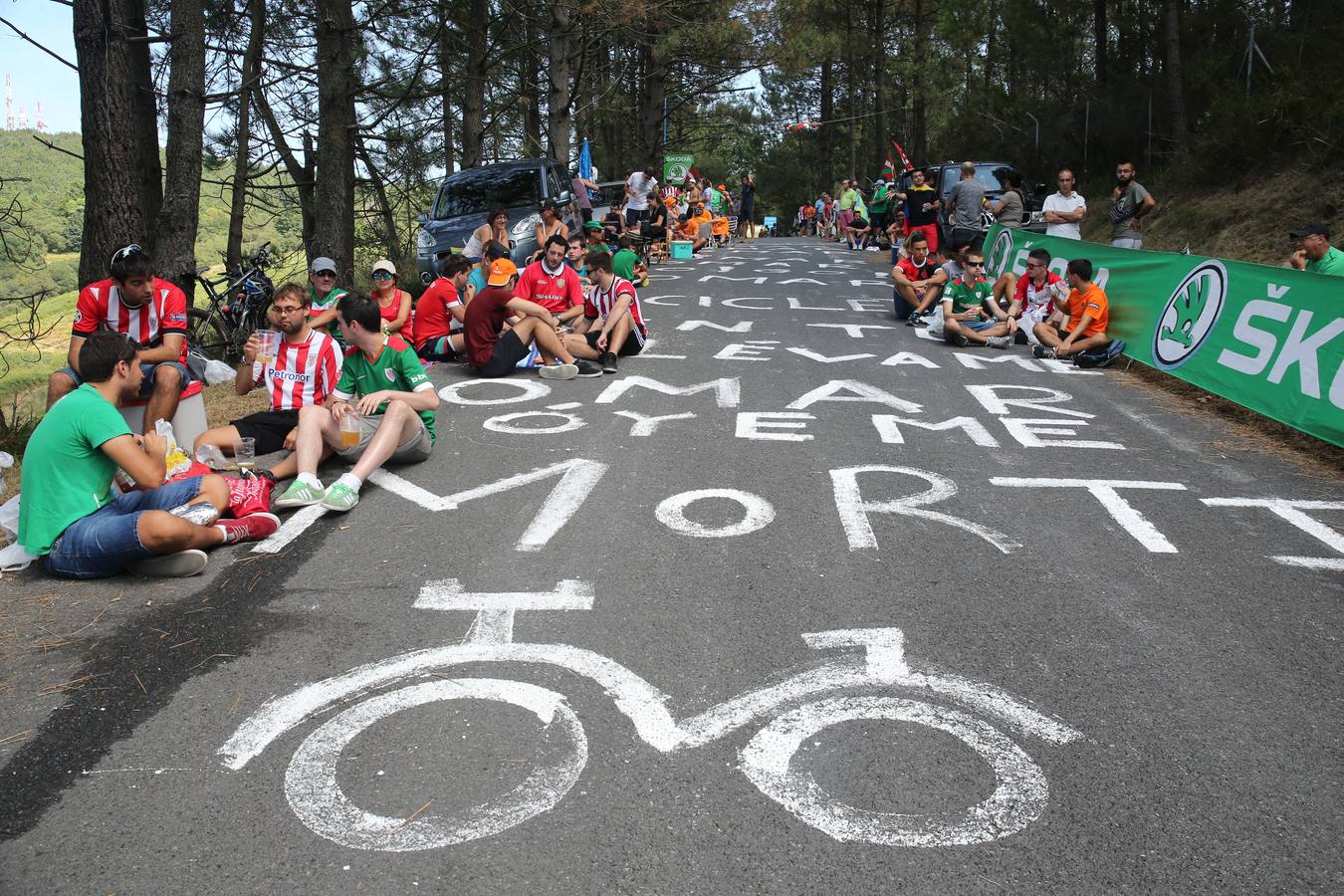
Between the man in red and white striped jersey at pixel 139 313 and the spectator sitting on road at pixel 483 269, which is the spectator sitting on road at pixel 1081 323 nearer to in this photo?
the spectator sitting on road at pixel 483 269

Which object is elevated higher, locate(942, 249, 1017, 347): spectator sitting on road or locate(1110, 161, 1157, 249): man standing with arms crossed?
locate(1110, 161, 1157, 249): man standing with arms crossed

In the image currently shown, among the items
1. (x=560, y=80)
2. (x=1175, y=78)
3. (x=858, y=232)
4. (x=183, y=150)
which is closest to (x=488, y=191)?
(x=183, y=150)

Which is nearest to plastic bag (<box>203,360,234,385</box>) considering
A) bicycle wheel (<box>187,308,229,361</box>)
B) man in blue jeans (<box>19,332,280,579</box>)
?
bicycle wheel (<box>187,308,229,361</box>)

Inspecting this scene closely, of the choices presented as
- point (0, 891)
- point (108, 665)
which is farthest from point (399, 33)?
point (0, 891)

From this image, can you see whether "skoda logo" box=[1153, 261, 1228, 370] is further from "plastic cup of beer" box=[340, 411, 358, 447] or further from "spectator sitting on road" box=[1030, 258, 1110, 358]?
"plastic cup of beer" box=[340, 411, 358, 447]

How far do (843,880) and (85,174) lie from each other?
9560mm

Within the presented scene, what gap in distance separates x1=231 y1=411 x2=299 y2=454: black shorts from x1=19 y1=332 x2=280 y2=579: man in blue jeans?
1.75 m

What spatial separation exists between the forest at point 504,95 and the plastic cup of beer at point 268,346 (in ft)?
12.0

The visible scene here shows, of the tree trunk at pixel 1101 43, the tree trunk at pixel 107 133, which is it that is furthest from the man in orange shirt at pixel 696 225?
the tree trunk at pixel 107 133

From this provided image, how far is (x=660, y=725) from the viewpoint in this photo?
3.33 meters

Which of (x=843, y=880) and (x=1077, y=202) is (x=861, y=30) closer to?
(x=1077, y=202)

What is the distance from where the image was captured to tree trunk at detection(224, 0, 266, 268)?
18.0 m

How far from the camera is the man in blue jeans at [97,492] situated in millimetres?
4555

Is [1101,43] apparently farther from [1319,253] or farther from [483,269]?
[483,269]
